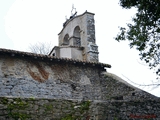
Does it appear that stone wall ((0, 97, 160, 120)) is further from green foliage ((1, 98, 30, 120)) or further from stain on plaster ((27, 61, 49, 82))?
stain on plaster ((27, 61, 49, 82))

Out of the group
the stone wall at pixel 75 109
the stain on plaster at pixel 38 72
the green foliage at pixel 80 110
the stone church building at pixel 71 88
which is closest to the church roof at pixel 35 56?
the stone church building at pixel 71 88

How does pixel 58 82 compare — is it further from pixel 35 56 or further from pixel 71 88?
pixel 35 56

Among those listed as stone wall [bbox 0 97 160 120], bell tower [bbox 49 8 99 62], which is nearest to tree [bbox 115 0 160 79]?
stone wall [bbox 0 97 160 120]

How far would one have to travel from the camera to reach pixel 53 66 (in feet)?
34.8

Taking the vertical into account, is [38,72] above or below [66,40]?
below

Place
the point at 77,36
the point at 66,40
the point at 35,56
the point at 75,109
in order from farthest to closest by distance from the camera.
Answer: the point at 66,40, the point at 77,36, the point at 35,56, the point at 75,109

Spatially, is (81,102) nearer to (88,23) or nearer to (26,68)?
(26,68)

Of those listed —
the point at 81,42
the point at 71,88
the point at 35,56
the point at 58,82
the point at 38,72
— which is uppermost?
the point at 81,42

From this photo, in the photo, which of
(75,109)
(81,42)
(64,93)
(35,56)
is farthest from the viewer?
(81,42)

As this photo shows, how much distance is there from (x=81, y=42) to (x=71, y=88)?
12.8ft

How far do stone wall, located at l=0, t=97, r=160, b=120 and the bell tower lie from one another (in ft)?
20.1

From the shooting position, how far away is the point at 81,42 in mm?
13875

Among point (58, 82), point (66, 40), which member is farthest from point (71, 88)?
point (66, 40)

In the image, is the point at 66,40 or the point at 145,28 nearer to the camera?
the point at 145,28
